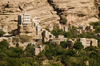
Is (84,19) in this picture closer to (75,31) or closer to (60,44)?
(75,31)

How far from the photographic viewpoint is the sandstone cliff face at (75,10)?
48.7 metres

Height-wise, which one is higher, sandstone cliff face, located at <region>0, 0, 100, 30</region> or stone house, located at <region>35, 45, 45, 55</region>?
sandstone cliff face, located at <region>0, 0, 100, 30</region>

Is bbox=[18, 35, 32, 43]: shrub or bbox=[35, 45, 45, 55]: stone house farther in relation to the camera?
bbox=[18, 35, 32, 43]: shrub

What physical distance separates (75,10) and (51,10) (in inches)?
172

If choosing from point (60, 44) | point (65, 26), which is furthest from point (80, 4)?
point (60, 44)

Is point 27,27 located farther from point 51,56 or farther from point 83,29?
point 83,29

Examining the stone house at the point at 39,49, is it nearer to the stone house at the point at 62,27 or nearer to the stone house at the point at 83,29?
the stone house at the point at 83,29

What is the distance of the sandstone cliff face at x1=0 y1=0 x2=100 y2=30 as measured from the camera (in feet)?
146

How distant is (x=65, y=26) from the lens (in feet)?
154

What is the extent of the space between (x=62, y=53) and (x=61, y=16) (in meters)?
17.7

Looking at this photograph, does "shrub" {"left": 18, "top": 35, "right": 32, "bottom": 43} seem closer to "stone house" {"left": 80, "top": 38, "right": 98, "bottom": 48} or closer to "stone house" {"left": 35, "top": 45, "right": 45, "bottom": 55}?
"stone house" {"left": 35, "top": 45, "right": 45, "bottom": 55}

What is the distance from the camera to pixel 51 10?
49.2 m

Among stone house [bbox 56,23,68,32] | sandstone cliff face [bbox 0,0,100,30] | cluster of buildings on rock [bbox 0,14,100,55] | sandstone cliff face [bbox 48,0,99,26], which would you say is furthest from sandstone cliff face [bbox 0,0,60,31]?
cluster of buildings on rock [bbox 0,14,100,55]

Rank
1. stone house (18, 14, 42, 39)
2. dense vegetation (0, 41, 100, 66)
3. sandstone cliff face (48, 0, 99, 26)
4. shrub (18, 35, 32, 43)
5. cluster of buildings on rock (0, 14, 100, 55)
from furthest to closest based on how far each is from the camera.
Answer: sandstone cliff face (48, 0, 99, 26) → stone house (18, 14, 42, 39) → shrub (18, 35, 32, 43) → cluster of buildings on rock (0, 14, 100, 55) → dense vegetation (0, 41, 100, 66)
